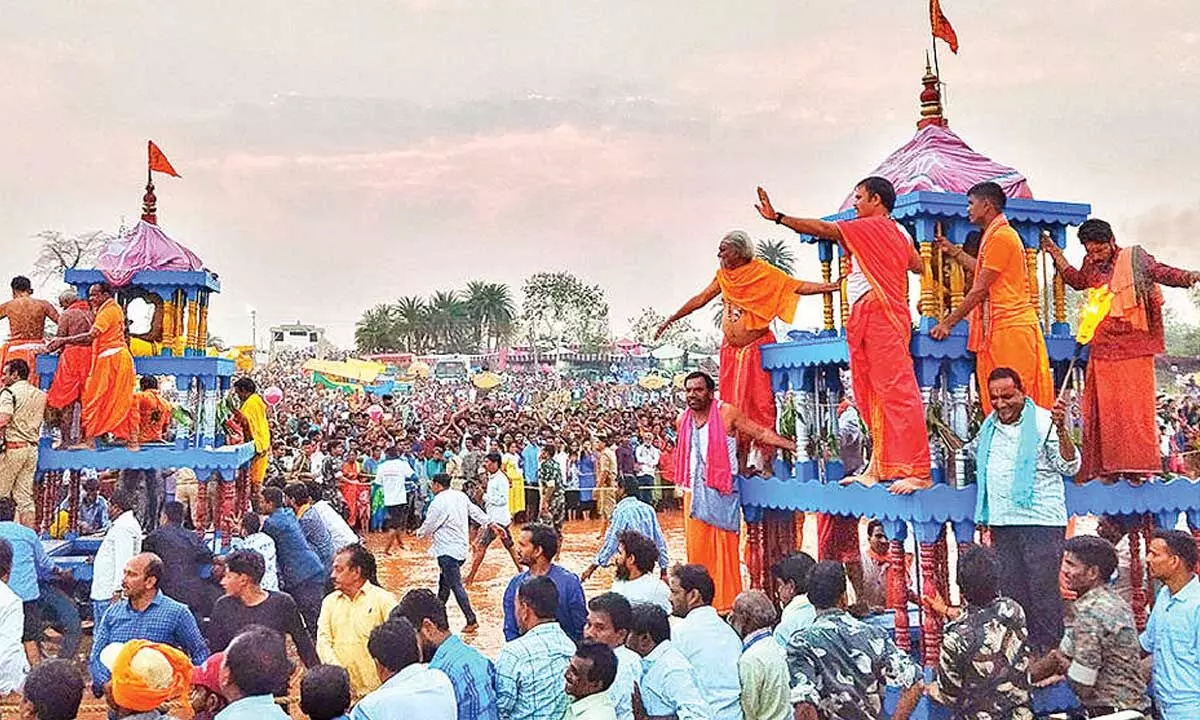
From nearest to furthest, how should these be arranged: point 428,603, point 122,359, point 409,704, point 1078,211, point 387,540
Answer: point 409,704 → point 428,603 → point 1078,211 → point 122,359 → point 387,540

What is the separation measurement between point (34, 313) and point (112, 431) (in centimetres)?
155

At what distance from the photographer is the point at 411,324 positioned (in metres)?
88.2

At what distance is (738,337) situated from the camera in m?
8.00

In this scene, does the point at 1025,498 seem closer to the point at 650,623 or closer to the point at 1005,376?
the point at 1005,376

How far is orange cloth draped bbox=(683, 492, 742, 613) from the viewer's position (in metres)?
7.79

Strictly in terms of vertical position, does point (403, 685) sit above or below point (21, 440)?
below

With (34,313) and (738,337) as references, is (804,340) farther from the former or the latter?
(34,313)

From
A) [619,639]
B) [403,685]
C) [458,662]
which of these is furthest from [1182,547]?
[403,685]

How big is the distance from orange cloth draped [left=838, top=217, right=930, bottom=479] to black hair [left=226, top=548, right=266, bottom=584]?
4.04m

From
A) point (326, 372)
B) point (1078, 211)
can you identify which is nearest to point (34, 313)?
point (1078, 211)

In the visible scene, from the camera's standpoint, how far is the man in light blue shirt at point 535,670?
4.37m

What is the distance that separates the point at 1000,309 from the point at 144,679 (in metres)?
5.32

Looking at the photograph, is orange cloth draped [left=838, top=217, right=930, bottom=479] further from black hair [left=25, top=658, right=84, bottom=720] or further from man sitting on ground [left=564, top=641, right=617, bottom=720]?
black hair [left=25, top=658, right=84, bottom=720]

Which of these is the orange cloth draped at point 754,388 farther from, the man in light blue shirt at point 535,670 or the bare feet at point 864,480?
the man in light blue shirt at point 535,670
